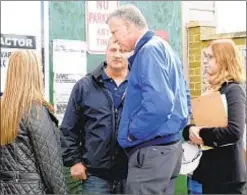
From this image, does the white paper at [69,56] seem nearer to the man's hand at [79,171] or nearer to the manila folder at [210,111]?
the man's hand at [79,171]

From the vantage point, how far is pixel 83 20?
413 cm

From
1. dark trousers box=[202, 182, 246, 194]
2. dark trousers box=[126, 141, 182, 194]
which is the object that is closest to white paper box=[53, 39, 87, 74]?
dark trousers box=[126, 141, 182, 194]

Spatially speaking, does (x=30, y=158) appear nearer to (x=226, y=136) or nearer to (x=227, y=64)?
(x=226, y=136)

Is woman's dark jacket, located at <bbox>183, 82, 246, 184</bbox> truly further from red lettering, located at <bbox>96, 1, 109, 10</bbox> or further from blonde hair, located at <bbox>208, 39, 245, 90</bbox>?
red lettering, located at <bbox>96, 1, 109, 10</bbox>

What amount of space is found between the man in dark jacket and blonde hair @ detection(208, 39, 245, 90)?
68cm

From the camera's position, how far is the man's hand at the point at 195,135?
3.59 metres

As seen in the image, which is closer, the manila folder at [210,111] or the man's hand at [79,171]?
the manila folder at [210,111]

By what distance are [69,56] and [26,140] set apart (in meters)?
1.18

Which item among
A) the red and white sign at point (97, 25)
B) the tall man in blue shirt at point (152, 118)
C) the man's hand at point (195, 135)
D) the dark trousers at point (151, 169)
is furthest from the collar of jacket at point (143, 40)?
the red and white sign at point (97, 25)

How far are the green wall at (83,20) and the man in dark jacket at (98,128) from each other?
37 centimetres

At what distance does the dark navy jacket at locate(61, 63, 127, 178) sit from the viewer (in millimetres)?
3598

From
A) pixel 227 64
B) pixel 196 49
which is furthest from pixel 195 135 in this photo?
pixel 196 49

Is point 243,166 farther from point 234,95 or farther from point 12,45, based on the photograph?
point 12,45

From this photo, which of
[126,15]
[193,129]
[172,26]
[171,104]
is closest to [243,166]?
[193,129]
